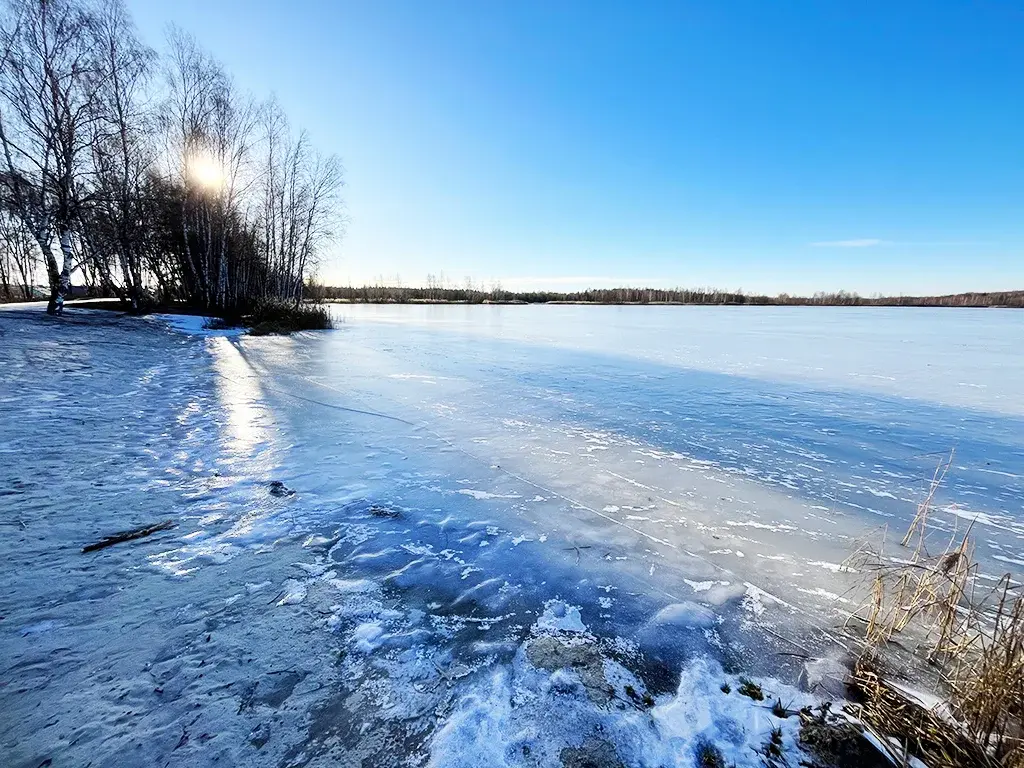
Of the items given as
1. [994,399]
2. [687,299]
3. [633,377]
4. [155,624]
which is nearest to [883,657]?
[155,624]

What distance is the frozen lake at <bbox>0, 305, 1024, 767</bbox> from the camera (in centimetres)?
154

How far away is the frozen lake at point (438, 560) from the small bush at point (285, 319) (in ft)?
31.4

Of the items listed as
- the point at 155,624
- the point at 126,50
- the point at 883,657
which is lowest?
the point at 883,657

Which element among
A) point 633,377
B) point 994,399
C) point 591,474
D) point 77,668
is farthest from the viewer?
point 633,377

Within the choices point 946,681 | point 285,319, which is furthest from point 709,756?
point 285,319

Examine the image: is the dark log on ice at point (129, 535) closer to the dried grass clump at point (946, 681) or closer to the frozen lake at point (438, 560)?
the frozen lake at point (438, 560)

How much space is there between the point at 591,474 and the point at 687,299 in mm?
76901

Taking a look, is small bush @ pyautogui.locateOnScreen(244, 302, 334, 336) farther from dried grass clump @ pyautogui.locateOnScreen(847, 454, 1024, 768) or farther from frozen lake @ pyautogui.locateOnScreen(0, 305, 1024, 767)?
dried grass clump @ pyautogui.locateOnScreen(847, 454, 1024, 768)

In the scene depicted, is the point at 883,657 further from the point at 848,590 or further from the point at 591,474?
the point at 591,474

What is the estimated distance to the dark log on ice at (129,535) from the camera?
2430 mm

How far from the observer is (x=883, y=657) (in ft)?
6.48

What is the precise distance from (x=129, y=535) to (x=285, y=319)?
16508 mm

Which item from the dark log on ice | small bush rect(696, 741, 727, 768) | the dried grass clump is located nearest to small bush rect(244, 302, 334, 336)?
the dark log on ice

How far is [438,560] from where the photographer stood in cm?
262
